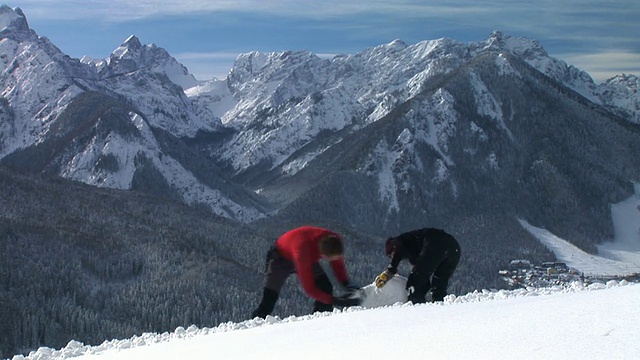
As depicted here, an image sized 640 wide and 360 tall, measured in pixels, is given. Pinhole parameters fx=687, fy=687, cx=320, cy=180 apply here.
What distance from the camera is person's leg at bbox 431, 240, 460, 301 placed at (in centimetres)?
1998

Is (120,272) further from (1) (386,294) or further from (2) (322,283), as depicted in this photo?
(1) (386,294)

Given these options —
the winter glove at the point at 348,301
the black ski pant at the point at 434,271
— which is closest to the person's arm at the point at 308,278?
the winter glove at the point at 348,301

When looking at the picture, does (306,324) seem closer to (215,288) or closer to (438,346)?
(438,346)

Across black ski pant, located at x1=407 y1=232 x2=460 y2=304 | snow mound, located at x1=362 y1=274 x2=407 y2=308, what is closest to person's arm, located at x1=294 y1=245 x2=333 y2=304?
snow mound, located at x1=362 y1=274 x2=407 y2=308

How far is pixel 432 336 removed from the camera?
10789mm

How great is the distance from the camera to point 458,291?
153 metres

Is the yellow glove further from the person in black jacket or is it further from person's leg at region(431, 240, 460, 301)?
person's leg at region(431, 240, 460, 301)

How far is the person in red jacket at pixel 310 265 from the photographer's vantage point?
18.8 m

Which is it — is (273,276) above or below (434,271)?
below

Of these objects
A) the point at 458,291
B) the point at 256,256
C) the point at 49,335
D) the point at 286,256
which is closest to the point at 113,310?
the point at 49,335

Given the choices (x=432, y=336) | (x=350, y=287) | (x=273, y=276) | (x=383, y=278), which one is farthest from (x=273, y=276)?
(x=432, y=336)

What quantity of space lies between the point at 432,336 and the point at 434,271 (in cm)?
933

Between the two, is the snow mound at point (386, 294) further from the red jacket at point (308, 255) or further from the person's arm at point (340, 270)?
the red jacket at point (308, 255)

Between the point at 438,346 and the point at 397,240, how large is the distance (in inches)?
402
